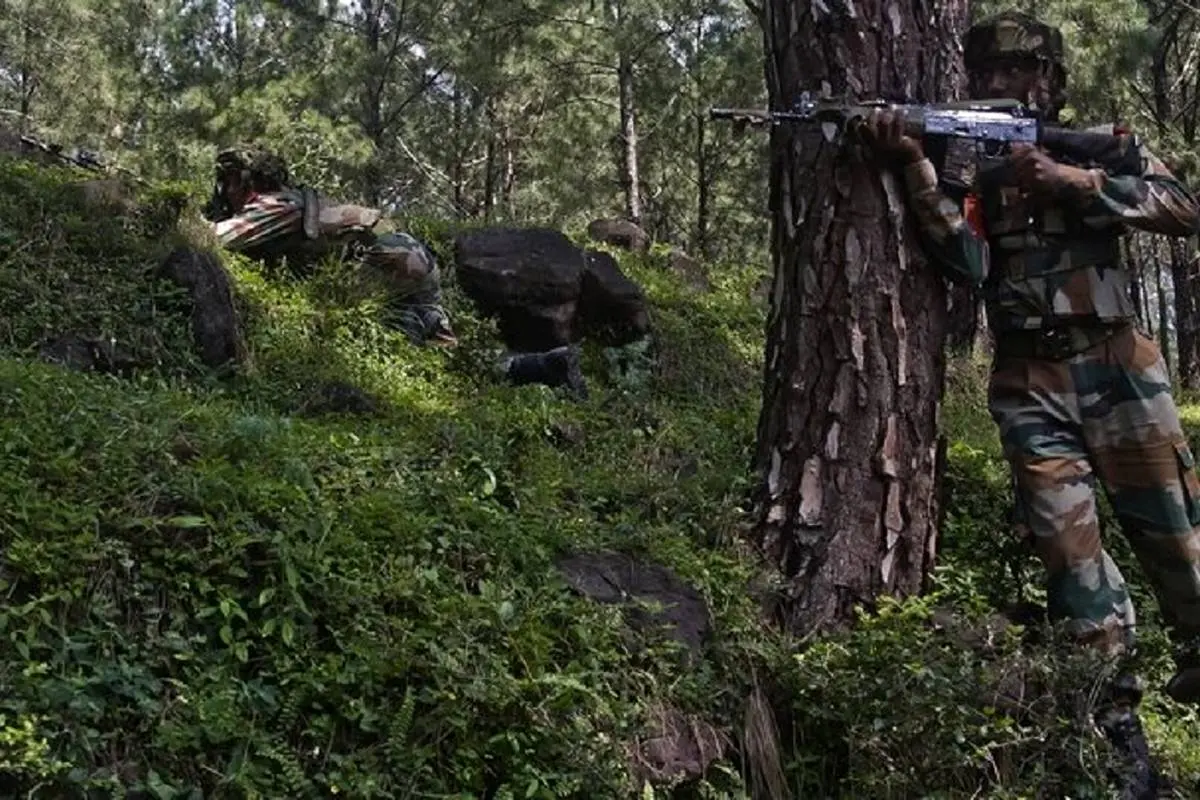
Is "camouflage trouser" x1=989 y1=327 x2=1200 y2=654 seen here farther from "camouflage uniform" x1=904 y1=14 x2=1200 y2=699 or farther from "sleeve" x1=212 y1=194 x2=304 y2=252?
"sleeve" x1=212 y1=194 x2=304 y2=252

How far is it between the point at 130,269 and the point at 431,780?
392 cm

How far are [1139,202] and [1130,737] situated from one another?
5.55 ft

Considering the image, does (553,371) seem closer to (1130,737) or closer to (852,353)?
(852,353)

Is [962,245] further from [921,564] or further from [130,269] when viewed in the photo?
[130,269]

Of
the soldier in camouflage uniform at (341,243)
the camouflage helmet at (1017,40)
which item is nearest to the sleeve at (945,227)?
the camouflage helmet at (1017,40)

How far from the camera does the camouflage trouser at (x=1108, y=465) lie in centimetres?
347

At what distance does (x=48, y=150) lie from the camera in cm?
805

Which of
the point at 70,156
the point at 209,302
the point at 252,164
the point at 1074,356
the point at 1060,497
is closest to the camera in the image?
the point at 1060,497

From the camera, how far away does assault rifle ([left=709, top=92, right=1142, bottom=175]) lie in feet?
11.9

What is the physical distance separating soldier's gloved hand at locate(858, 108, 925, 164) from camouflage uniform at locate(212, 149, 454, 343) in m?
3.36

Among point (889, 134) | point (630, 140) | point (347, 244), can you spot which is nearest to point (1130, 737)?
point (889, 134)

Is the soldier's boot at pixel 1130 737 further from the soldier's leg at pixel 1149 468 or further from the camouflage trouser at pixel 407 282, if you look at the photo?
the camouflage trouser at pixel 407 282

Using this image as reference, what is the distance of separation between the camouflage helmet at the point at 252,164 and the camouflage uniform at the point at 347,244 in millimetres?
233

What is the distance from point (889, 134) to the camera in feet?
11.7
